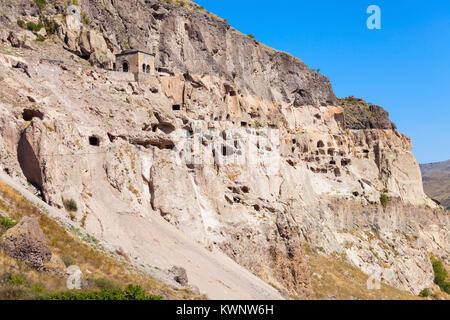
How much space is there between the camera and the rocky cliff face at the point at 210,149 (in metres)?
30.2

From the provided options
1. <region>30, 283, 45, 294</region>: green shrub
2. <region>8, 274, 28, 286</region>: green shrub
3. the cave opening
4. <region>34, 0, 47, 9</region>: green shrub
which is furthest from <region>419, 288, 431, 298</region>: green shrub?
<region>8, 274, 28, 286</region>: green shrub

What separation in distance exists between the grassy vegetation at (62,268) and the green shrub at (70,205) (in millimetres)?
4138

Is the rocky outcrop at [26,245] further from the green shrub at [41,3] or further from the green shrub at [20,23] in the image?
the green shrub at [41,3]

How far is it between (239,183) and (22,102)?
1896 centimetres

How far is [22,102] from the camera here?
30.3 m

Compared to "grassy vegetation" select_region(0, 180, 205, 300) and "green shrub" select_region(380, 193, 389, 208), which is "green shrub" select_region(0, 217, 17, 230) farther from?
"green shrub" select_region(380, 193, 389, 208)

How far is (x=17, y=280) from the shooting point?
1653 centimetres

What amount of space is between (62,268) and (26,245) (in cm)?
166

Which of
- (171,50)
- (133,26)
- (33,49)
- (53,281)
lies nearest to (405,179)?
(171,50)

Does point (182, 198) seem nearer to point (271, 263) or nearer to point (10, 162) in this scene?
point (271, 263)

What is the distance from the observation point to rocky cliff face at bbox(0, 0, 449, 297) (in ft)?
99.2

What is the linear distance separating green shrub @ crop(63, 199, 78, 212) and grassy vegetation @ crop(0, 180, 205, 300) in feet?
13.6

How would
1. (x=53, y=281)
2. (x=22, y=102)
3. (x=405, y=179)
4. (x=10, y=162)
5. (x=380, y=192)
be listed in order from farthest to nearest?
1. (x=405, y=179)
2. (x=380, y=192)
3. (x=22, y=102)
4. (x=10, y=162)
5. (x=53, y=281)

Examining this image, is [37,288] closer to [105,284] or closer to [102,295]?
[102,295]
